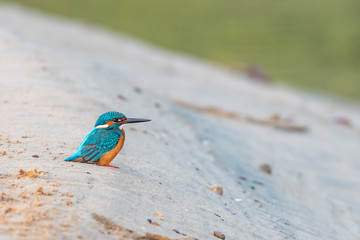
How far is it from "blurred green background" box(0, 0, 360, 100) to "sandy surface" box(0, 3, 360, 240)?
13.3 meters

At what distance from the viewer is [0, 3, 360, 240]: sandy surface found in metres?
3.20

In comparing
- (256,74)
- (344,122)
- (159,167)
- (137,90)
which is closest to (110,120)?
(159,167)

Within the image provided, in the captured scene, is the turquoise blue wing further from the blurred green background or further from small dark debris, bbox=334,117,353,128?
the blurred green background

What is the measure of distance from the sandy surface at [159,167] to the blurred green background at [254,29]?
13282 millimetres

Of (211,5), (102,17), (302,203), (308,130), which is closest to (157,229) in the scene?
(302,203)

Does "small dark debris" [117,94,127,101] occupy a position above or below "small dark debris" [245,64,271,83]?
above

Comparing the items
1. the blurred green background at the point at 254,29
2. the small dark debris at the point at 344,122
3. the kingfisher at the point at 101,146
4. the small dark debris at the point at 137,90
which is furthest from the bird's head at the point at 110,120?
the blurred green background at the point at 254,29

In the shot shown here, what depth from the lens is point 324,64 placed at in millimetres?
24922

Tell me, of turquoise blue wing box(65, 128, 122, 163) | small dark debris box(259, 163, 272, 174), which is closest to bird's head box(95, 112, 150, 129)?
turquoise blue wing box(65, 128, 122, 163)

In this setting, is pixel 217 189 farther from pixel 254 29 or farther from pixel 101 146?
pixel 254 29

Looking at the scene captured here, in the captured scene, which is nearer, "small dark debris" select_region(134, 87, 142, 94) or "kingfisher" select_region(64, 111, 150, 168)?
"kingfisher" select_region(64, 111, 150, 168)

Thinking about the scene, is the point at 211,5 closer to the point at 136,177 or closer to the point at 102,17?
the point at 102,17

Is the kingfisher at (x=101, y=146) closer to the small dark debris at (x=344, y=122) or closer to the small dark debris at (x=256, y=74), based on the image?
the small dark debris at (x=344, y=122)

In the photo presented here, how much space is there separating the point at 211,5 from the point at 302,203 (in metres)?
28.6
